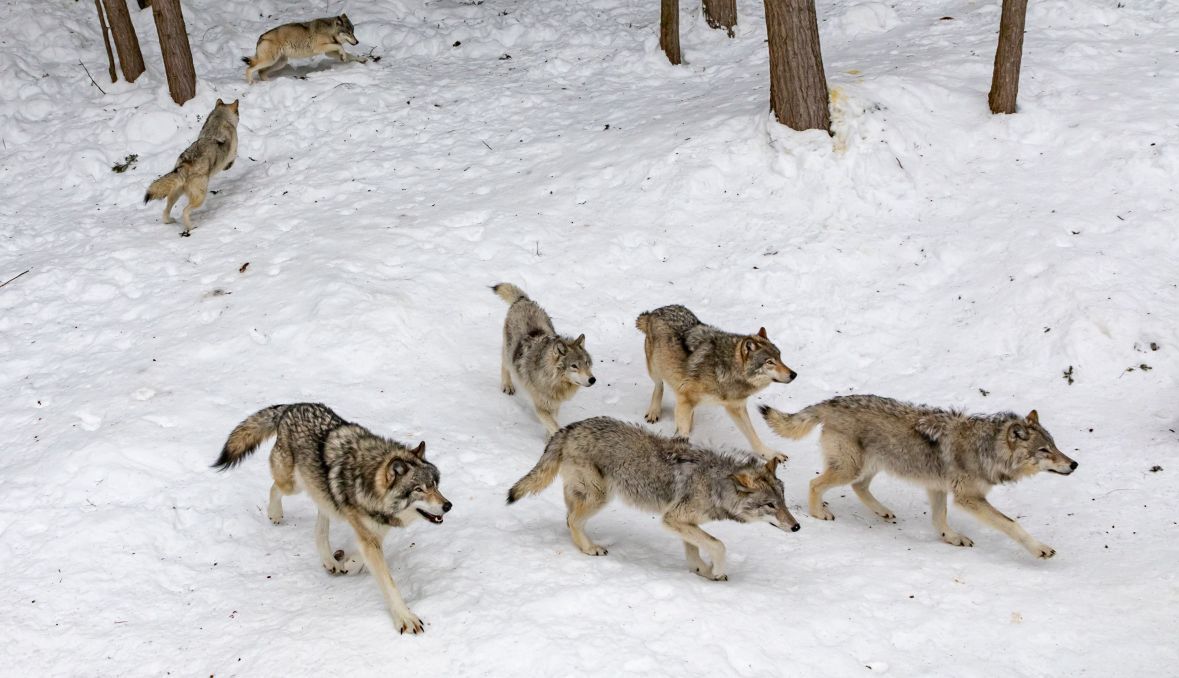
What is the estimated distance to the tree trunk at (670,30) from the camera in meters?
17.2

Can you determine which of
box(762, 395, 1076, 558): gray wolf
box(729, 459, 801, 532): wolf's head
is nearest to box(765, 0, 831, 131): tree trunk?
box(762, 395, 1076, 558): gray wolf

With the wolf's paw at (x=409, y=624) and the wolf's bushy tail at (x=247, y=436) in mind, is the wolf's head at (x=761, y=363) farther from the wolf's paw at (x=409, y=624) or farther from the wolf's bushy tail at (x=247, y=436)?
the wolf's bushy tail at (x=247, y=436)

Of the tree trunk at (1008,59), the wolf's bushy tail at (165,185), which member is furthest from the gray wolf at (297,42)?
the tree trunk at (1008,59)

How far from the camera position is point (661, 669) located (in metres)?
6.13

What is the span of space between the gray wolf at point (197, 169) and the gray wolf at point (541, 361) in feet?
20.2

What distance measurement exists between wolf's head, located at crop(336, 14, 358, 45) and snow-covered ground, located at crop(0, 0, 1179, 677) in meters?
0.69

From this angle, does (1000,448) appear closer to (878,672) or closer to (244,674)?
(878,672)

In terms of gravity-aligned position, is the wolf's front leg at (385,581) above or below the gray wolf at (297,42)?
below

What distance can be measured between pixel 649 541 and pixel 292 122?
11552mm

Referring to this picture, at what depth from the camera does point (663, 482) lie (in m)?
7.62

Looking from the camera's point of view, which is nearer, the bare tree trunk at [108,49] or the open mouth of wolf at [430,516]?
the open mouth of wolf at [430,516]

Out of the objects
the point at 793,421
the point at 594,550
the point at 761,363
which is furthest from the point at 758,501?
the point at 761,363

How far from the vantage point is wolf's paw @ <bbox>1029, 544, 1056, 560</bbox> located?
7578 millimetres

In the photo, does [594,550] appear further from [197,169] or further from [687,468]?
[197,169]
